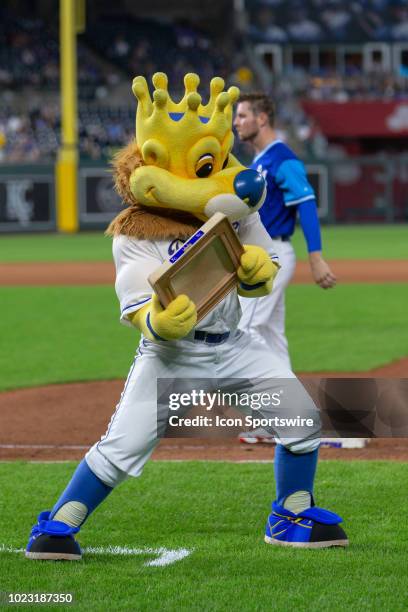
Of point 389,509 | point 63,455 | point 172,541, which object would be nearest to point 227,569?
point 172,541

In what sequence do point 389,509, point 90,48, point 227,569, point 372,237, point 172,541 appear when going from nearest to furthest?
1. point 227,569
2. point 172,541
3. point 389,509
4. point 372,237
5. point 90,48

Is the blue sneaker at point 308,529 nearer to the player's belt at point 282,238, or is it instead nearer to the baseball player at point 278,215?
the baseball player at point 278,215

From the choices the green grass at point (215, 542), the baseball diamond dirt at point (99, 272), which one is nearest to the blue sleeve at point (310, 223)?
the green grass at point (215, 542)

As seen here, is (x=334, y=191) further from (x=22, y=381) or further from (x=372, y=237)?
(x=22, y=381)

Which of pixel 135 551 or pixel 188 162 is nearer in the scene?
pixel 188 162

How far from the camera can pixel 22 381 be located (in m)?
8.91

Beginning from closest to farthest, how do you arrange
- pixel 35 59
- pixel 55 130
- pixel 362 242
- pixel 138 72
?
pixel 362 242
pixel 55 130
pixel 35 59
pixel 138 72

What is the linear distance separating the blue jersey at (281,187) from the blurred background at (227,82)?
21.9 metres

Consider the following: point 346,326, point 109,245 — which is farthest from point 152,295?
point 109,245

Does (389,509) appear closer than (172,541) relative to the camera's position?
No

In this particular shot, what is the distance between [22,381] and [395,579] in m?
5.37

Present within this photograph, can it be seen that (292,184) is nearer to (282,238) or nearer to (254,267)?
(282,238)

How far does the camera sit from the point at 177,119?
424 cm

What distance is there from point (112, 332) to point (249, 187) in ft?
26.3
